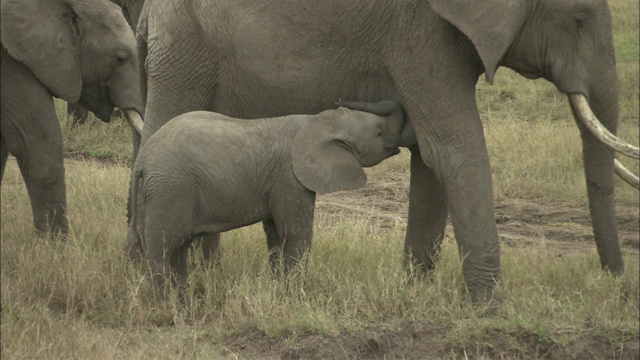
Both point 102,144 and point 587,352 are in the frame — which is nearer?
point 587,352

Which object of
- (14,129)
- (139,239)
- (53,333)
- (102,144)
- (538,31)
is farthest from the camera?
(102,144)

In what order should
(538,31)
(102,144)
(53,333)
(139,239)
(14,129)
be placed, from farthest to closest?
(102,144) < (14,129) < (139,239) < (538,31) < (53,333)

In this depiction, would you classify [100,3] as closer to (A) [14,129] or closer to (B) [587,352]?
(A) [14,129]

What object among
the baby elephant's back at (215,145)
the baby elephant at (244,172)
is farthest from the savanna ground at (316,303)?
the baby elephant's back at (215,145)

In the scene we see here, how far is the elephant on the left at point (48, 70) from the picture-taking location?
6.59 meters

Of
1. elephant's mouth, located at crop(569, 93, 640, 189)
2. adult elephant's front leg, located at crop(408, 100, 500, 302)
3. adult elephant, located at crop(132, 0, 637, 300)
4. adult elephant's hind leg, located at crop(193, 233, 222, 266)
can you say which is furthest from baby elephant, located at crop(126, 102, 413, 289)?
elephant's mouth, located at crop(569, 93, 640, 189)

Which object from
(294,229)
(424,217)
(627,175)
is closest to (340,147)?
(294,229)

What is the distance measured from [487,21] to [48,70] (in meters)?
2.57

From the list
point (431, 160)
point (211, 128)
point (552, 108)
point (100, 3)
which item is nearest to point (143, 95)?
point (100, 3)

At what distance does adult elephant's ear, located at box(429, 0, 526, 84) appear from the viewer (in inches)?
212

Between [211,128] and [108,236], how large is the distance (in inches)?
52.0

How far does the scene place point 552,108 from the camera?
35.1 ft

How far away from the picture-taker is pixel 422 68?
18.2ft

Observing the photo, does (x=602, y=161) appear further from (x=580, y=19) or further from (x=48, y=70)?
(x=48, y=70)
